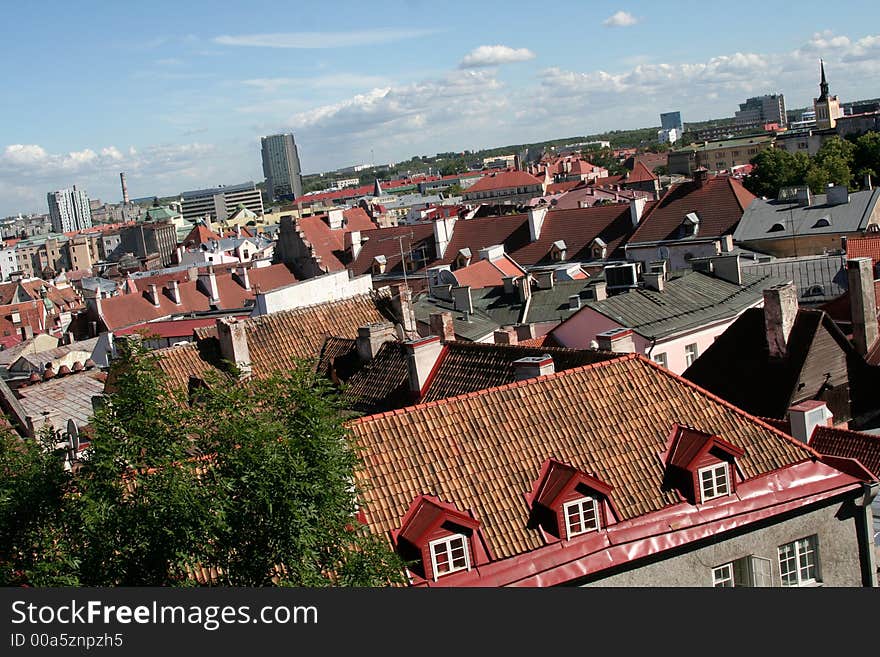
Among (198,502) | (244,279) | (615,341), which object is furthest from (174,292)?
(198,502)

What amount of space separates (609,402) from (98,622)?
11801 mm

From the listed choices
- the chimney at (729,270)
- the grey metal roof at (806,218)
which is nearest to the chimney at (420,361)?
the chimney at (729,270)

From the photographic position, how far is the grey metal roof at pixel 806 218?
58781 millimetres

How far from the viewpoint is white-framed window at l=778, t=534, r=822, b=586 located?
752 inches

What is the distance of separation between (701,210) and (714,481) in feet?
155

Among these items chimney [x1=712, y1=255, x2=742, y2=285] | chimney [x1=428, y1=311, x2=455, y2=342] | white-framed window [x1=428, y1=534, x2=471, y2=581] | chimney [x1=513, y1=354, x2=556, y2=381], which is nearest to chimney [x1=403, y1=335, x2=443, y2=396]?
chimney [x1=513, y1=354, x2=556, y2=381]

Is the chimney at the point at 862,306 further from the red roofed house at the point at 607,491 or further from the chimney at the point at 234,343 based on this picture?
the chimney at the point at 234,343

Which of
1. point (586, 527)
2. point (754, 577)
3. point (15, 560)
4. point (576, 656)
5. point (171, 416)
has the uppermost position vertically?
point (171, 416)

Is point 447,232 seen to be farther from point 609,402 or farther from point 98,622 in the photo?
point 98,622

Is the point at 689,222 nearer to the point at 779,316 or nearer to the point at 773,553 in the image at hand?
the point at 779,316

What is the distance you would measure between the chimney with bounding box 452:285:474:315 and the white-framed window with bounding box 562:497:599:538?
23.4 m

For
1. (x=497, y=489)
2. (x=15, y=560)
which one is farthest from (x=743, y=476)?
(x=15, y=560)

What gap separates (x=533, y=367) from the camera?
21484mm

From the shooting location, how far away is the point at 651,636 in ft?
34.1
